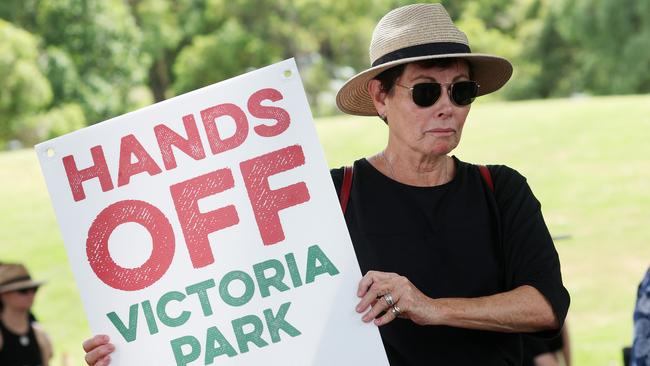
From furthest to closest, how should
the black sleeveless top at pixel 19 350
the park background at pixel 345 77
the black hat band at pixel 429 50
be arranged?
1. the park background at pixel 345 77
2. the black sleeveless top at pixel 19 350
3. the black hat band at pixel 429 50

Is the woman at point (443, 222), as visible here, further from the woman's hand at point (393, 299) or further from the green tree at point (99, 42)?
the green tree at point (99, 42)

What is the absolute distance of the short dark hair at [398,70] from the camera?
290cm

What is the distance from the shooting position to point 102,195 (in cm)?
281

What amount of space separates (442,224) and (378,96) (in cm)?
38

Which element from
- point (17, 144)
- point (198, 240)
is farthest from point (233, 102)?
point (17, 144)

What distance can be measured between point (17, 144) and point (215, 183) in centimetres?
3994

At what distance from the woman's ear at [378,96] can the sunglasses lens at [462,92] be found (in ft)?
0.76

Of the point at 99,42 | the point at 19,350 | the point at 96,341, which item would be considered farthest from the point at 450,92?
the point at 99,42

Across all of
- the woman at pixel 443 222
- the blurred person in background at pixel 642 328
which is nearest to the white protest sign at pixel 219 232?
the woman at pixel 443 222

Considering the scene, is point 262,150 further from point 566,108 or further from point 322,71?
point 322,71

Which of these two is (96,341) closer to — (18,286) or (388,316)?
(388,316)

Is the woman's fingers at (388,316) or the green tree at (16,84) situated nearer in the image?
the woman's fingers at (388,316)

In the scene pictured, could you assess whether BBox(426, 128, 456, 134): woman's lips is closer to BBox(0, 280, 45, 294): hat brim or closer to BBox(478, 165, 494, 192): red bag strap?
BBox(478, 165, 494, 192): red bag strap

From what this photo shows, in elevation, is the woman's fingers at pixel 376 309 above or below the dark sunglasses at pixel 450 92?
below
